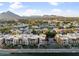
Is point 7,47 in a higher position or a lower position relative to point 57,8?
lower

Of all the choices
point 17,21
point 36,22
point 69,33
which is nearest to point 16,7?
point 17,21

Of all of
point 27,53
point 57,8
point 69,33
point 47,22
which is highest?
point 57,8

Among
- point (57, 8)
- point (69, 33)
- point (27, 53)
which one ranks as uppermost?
point (57, 8)

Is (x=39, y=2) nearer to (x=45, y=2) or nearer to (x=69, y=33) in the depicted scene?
(x=45, y=2)

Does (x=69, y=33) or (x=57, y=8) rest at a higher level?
(x=57, y=8)

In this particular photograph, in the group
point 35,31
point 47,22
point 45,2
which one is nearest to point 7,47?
point 35,31

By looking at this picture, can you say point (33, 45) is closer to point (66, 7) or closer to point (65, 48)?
point (65, 48)

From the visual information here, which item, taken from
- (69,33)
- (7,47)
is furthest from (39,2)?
(7,47)
